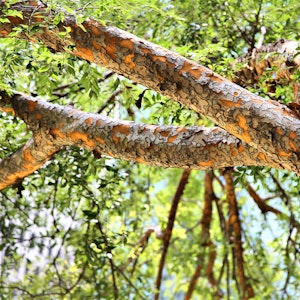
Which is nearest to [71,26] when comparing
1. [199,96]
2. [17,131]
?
[199,96]

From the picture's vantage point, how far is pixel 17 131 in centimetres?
198

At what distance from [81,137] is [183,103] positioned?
339 mm

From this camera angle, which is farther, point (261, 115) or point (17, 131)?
point (17, 131)

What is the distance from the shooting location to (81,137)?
1.55 meters

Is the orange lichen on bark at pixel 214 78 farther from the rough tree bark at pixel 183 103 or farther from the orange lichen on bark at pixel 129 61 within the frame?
the orange lichen on bark at pixel 129 61

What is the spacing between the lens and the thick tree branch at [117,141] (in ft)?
4.43

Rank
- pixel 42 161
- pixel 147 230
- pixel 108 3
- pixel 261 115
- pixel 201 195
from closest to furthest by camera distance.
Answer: pixel 261 115
pixel 108 3
pixel 42 161
pixel 147 230
pixel 201 195

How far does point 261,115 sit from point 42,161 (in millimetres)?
715

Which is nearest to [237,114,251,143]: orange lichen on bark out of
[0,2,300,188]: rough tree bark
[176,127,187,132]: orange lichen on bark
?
[0,2,300,188]: rough tree bark

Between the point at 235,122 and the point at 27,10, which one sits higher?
the point at 27,10

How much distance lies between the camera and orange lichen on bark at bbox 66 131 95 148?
1536 millimetres

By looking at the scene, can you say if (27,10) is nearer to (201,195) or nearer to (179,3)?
(179,3)

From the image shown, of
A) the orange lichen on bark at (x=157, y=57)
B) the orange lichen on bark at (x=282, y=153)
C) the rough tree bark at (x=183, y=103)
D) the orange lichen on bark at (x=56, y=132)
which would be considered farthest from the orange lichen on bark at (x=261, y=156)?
the orange lichen on bark at (x=56, y=132)

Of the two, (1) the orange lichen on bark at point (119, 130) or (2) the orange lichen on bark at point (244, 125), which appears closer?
(2) the orange lichen on bark at point (244, 125)
